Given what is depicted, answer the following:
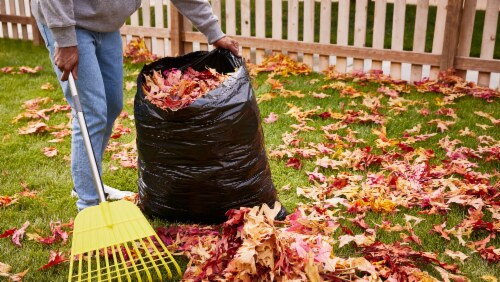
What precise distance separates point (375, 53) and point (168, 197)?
141 inches

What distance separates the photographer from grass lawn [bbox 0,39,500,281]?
2533 millimetres

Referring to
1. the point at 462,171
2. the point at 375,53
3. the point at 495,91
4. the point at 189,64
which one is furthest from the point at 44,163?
the point at 495,91

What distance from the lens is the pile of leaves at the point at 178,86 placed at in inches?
101

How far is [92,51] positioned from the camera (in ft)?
8.22

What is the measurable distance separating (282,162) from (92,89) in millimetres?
1464

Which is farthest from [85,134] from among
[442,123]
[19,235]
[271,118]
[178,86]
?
[442,123]

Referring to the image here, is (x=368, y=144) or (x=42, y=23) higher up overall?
(x=42, y=23)

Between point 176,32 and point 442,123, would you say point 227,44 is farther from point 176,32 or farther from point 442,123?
point 176,32

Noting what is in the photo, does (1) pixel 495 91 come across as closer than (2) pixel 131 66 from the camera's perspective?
Yes

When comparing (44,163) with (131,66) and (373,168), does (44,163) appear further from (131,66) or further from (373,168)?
(131,66)

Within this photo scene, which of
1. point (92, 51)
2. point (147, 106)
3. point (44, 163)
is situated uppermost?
point (92, 51)

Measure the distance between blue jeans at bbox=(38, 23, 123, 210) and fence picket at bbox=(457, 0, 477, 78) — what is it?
3622 mm

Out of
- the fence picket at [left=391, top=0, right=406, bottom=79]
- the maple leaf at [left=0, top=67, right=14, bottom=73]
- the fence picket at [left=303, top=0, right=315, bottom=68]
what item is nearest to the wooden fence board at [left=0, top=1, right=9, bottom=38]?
the maple leaf at [left=0, top=67, right=14, bottom=73]

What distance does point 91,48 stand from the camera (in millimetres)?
2500
